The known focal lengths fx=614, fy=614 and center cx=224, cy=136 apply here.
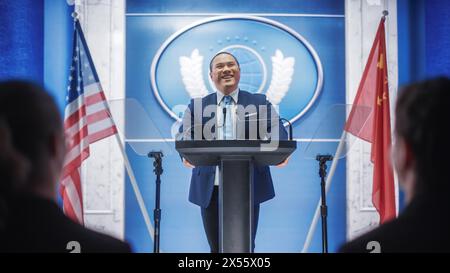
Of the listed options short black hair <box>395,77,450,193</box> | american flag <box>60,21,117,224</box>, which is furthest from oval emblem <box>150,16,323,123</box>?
short black hair <box>395,77,450,193</box>

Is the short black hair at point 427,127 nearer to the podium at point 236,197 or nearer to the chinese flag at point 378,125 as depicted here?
the podium at point 236,197

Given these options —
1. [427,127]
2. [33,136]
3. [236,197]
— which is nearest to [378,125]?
[236,197]

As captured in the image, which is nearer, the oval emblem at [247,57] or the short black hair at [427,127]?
the short black hair at [427,127]

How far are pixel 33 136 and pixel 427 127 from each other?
2.64 ft

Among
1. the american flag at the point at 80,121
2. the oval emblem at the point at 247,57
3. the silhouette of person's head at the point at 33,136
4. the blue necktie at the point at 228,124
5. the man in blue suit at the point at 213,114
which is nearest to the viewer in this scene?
the silhouette of person's head at the point at 33,136

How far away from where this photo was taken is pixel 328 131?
3.05 m

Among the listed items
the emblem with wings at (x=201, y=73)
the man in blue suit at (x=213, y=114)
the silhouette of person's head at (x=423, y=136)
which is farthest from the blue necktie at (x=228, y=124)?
the emblem with wings at (x=201, y=73)

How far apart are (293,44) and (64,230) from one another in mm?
3399

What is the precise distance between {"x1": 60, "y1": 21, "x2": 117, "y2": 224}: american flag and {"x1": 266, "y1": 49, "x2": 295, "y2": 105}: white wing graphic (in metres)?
1.31

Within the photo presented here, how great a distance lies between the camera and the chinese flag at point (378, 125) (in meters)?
3.51

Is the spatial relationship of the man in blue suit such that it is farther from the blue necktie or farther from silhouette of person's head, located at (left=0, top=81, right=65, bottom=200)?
silhouette of person's head, located at (left=0, top=81, right=65, bottom=200)

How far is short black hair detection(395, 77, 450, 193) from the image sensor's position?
4.05 ft

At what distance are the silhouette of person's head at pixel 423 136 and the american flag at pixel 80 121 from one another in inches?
89.2
